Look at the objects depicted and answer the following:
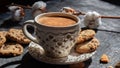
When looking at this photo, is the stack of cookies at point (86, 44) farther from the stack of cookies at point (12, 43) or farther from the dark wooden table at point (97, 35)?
the stack of cookies at point (12, 43)

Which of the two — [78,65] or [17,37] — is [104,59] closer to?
[78,65]

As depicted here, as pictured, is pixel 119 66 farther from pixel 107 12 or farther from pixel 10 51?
pixel 107 12

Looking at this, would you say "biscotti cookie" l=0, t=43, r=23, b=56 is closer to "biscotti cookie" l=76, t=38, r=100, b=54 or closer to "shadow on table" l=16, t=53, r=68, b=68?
"shadow on table" l=16, t=53, r=68, b=68

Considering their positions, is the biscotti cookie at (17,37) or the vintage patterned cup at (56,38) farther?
the biscotti cookie at (17,37)

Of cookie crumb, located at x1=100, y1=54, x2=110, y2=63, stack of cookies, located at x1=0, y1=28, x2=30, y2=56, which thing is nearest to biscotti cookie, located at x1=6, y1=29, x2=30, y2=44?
stack of cookies, located at x1=0, y1=28, x2=30, y2=56

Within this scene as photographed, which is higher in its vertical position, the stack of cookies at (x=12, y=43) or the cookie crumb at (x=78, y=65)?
the stack of cookies at (x=12, y=43)

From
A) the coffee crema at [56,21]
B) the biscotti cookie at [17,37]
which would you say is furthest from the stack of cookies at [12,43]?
the coffee crema at [56,21]
